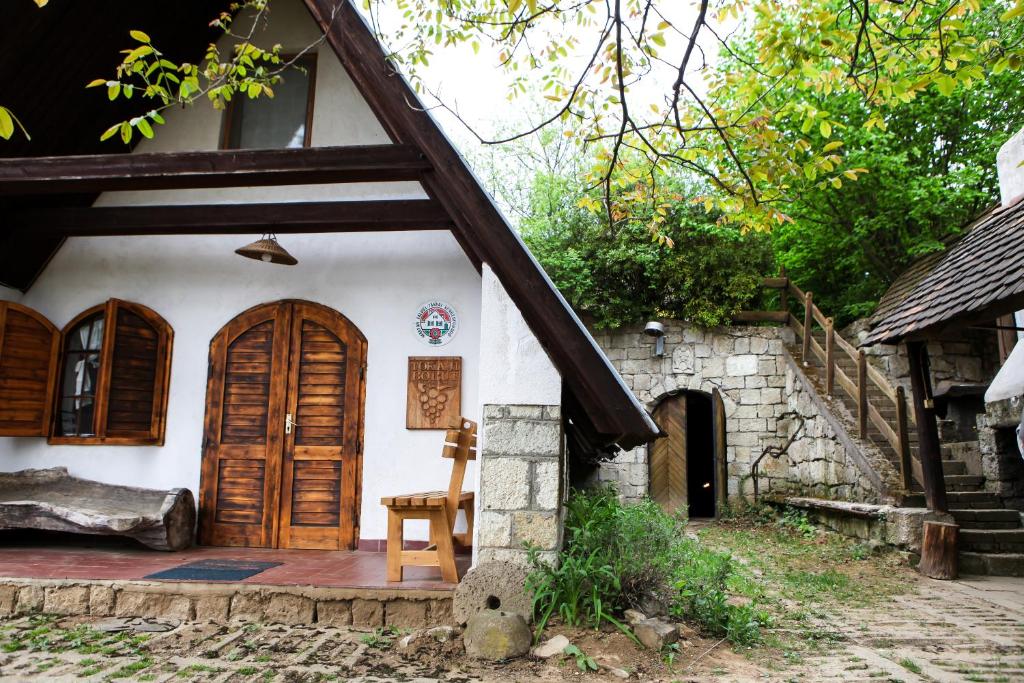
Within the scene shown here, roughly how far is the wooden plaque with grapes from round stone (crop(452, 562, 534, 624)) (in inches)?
70.8

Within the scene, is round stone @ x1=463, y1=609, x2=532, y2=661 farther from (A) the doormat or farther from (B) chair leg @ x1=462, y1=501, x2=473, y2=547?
(A) the doormat

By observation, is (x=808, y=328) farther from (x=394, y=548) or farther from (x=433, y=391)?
(x=394, y=548)

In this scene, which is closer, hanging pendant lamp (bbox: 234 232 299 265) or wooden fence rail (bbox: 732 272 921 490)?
hanging pendant lamp (bbox: 234 232 299 265)

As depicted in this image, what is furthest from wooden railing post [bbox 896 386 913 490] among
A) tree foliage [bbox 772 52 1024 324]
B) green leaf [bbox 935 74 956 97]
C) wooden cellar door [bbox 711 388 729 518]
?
tree foliage [bbox 772 52 1024 324]

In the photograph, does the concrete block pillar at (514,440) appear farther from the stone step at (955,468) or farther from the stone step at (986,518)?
the stone step at (955,468)

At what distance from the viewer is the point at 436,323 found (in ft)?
18.9

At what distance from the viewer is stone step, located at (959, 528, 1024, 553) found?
22.1 feet

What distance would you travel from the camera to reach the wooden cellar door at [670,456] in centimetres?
1059

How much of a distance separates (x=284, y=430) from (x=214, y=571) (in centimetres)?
142

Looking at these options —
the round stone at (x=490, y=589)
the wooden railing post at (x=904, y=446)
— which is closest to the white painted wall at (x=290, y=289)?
the round stone at (x=490, y=589)

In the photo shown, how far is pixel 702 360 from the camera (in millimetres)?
10578

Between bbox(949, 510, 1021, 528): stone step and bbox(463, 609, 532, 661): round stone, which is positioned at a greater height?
bbox(949, 510, 1021, 528): stone step

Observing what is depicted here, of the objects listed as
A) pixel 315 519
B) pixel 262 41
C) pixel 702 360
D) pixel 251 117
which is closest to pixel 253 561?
pixel 315 519

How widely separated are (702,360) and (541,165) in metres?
Answer: 6.96
